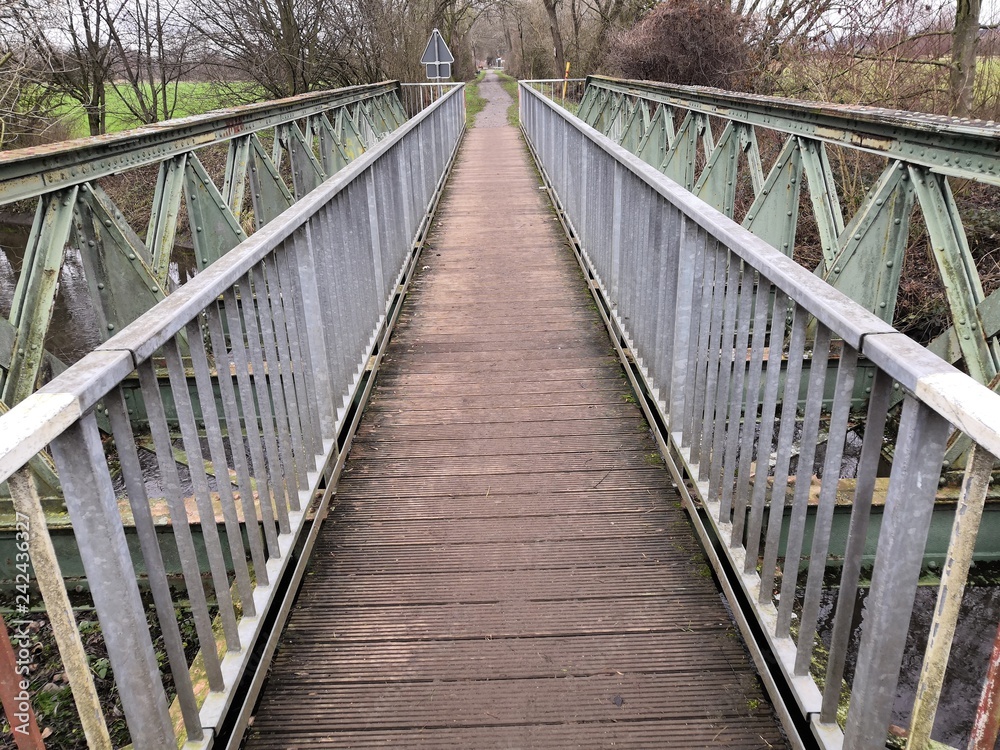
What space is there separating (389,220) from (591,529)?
3.00m

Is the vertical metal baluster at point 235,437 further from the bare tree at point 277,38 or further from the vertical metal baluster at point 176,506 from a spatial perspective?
the bare tree at point 277,38

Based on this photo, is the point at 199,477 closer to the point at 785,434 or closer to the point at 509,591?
the point at 509,591

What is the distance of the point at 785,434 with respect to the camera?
2.04 m

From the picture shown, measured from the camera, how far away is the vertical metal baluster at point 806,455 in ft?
5.87

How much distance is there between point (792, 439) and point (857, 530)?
2.49 ft

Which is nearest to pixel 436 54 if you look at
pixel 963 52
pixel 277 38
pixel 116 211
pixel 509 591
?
pixel 277 38

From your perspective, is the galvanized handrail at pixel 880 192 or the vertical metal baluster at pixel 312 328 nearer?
the vertical metal baluster at pixel 312 328

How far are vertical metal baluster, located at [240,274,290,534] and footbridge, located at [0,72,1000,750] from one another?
1 cm

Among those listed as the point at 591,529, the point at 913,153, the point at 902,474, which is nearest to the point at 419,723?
the point at 591,529

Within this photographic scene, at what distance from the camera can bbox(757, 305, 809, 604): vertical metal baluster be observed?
1884 millimetres

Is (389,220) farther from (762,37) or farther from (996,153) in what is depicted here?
(762,37)

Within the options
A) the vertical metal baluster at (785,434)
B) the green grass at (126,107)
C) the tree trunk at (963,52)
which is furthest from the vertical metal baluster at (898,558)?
the green grass at (126,107)

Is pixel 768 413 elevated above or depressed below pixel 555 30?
below

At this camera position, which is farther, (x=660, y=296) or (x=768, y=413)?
(x=660, y=296)
